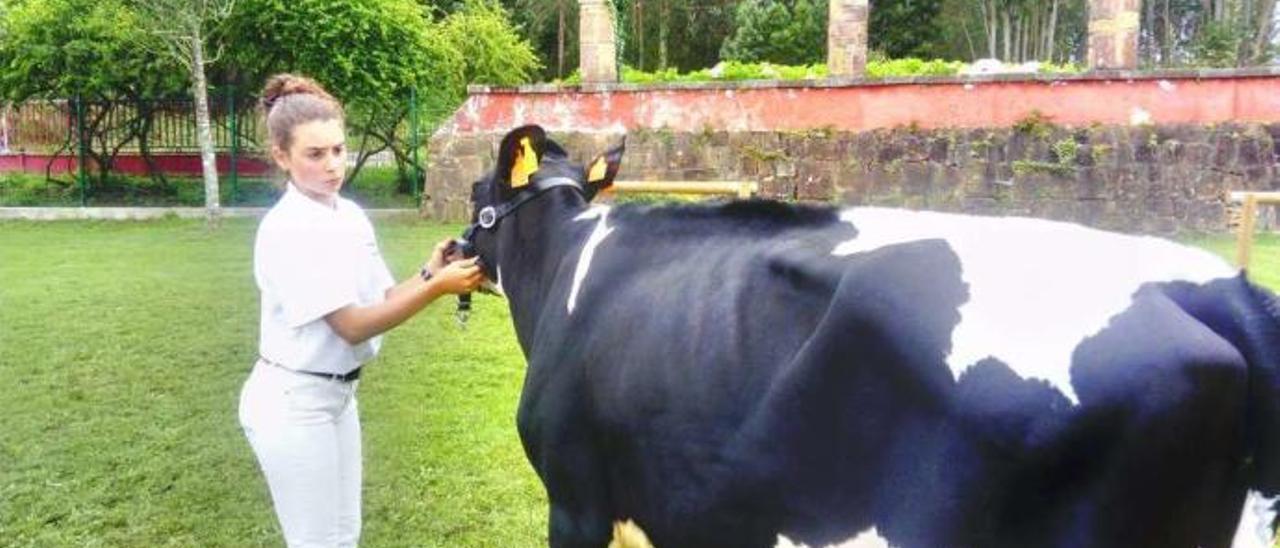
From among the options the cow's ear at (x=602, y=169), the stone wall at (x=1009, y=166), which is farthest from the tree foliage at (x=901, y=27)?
the cow's ear at (x=602, y=169)

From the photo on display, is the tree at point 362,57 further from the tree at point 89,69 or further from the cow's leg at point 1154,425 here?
the cow's leg at point 1154,425

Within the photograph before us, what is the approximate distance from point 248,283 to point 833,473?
1073 centimetres

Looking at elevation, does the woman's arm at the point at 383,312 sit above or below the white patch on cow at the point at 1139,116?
below

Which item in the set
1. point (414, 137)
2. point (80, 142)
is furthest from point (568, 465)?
point (80, 142)

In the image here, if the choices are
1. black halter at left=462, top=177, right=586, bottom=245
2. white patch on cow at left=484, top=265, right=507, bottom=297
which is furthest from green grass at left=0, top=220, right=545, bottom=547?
black halter at left=462, top=177, right=586, bottom=245

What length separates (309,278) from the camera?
10.7ft

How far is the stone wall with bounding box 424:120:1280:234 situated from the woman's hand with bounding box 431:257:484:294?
13102 millimetres

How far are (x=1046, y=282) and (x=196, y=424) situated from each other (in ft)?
17.9

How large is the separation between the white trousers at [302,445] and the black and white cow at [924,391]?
2.42 feet

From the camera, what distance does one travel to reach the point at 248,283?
1221 centimetres

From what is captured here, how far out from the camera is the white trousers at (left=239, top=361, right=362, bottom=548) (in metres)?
3.35

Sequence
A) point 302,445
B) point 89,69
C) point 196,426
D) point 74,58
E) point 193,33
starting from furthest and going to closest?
point 89,69, point 74,58, point 193,33, point 196,426, point 302,445

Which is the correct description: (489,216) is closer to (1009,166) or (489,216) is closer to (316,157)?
(316,157)

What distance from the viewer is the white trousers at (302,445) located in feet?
11.0
